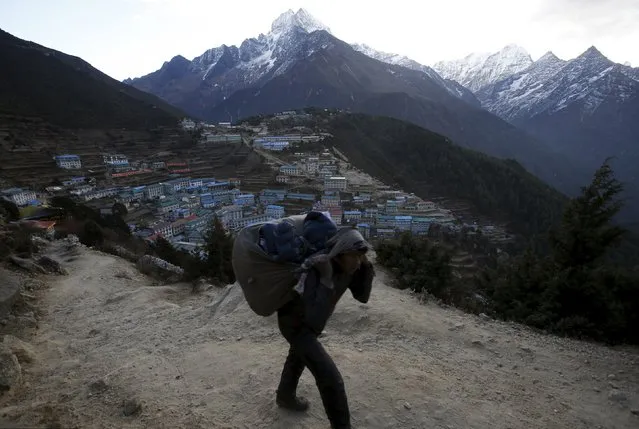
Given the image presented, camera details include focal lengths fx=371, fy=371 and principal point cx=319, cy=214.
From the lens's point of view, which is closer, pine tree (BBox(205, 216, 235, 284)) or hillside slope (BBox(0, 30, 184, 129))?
pine tree (BBox(205, 216, 235, 284))

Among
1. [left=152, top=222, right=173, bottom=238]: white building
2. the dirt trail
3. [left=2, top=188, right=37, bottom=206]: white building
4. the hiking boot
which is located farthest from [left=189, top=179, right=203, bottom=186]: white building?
the hiking boot

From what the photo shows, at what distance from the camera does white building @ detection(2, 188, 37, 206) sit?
36.6m

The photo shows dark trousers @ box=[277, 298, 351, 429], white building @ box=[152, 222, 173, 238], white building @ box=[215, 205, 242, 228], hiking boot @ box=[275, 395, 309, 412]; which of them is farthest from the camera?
white building @ box=[215, 205, 242, 228]

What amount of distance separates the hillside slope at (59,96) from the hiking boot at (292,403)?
3030 inches

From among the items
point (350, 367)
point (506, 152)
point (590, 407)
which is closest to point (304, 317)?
point (350, 367)

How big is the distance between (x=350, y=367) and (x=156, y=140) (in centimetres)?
8037

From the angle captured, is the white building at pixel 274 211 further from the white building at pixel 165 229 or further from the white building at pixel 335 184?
the white building at pixel 335 184

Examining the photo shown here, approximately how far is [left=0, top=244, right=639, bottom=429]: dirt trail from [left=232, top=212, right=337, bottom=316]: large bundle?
1254 millimetres

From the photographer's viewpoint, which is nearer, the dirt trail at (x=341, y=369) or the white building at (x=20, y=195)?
the dirt trail at (x=341, y=369)

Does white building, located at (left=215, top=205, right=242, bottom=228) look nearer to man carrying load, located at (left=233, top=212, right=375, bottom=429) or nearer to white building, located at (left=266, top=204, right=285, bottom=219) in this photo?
white building, located at (left=266, top=204, right=285, bottom=219)

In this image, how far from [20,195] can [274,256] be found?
47393mm

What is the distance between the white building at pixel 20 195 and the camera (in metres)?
36.6

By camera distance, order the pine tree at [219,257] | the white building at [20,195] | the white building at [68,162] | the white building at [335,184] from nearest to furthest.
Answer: the pine tree at [219,257] → the white building at [20,195] → the white building at [68,162] → the white building at [335,184]

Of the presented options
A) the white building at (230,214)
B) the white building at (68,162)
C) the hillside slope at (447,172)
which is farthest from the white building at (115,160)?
the hillside slope at (447,172)
